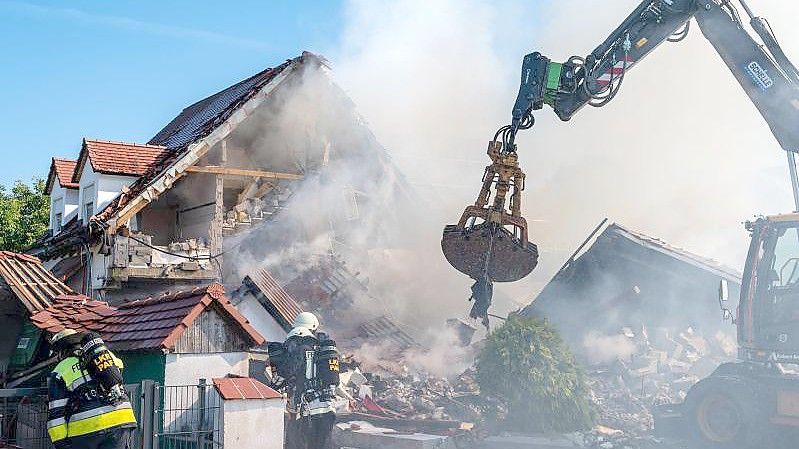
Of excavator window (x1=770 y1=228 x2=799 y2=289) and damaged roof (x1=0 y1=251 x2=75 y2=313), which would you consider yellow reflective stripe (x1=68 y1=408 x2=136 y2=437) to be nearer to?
damaged roof (x1=0 y1=251 x2=75 y2=313)

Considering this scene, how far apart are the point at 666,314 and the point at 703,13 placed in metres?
6.78

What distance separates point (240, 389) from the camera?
8.33m

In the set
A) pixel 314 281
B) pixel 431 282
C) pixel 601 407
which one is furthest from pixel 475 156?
pixel 601 407

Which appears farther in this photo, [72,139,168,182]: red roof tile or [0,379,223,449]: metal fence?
[72,139,168,182]: red roof tile

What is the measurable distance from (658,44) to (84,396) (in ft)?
27.2

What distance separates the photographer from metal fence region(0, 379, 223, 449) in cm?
777

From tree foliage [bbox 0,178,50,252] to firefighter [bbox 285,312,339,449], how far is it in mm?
17363

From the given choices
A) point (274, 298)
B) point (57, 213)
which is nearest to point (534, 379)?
point (274, 298)

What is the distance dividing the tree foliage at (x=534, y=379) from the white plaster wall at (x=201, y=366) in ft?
13.9

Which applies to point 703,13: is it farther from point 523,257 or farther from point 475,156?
point 475,156

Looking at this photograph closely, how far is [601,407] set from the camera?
513 inches

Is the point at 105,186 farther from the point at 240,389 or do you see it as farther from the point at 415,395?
the point at 240,389

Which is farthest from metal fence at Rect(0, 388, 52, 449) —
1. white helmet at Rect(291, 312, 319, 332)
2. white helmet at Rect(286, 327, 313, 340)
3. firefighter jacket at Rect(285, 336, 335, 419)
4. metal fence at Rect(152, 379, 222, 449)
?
white helmet at Rect(291, 312, 319, 332)

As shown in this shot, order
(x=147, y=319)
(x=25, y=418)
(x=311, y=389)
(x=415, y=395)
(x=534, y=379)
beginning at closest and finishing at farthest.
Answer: (x=25, y=418), (x=147, y=319), (x=311, y=389), (x=534, y=379), (x=415, y=395)
